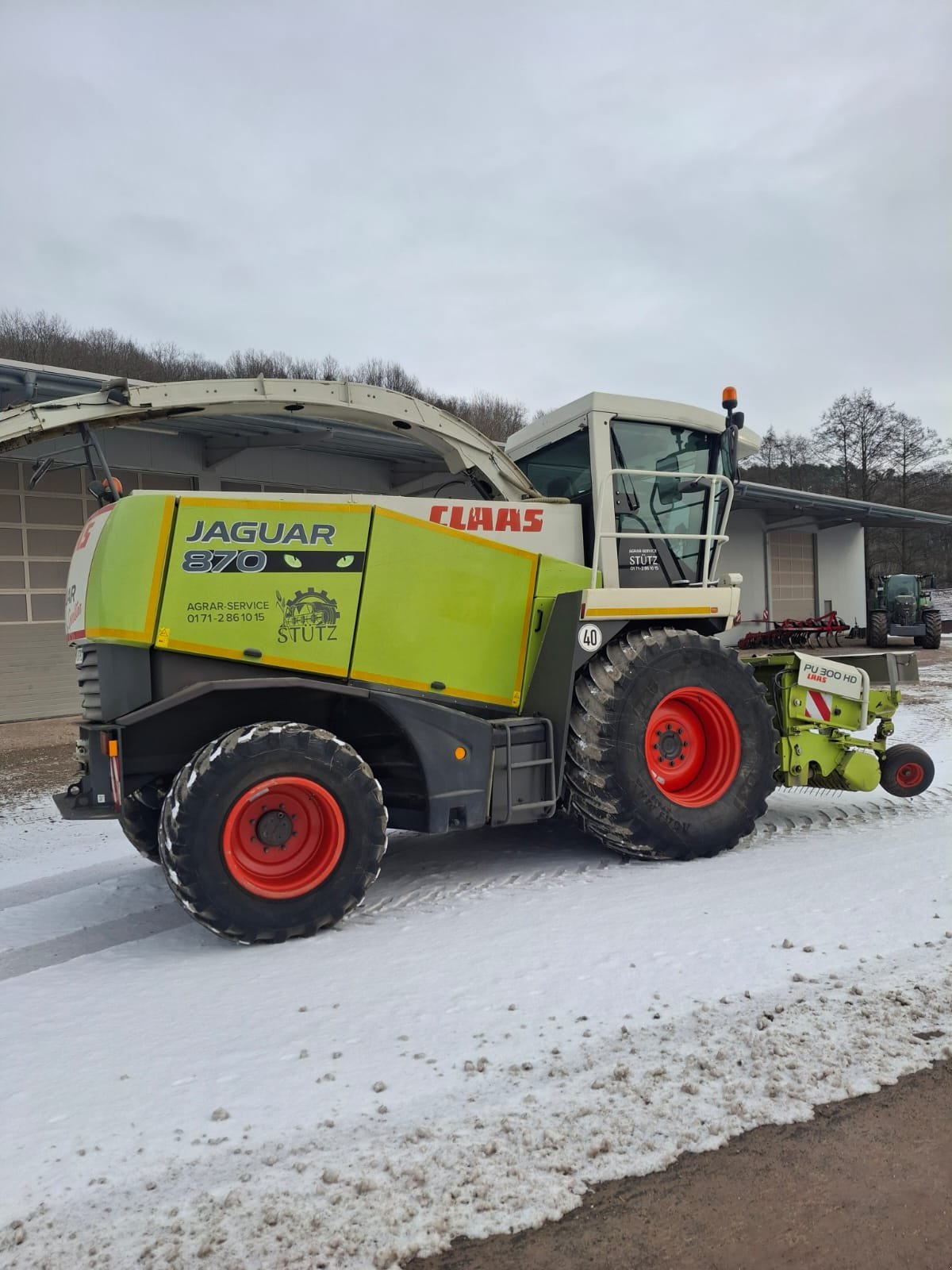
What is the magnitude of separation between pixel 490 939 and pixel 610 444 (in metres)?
2.85

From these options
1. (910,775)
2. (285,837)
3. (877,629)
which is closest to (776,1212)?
(285,837)

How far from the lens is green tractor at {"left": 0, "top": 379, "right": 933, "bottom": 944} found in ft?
13.1

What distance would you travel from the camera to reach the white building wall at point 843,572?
29.8 m

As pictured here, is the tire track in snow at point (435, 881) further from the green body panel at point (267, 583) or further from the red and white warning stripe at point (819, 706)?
the green body panel at point (267, 583)

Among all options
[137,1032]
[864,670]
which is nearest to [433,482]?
[864,670]

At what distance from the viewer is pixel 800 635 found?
25.1 metres

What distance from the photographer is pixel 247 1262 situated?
200cm

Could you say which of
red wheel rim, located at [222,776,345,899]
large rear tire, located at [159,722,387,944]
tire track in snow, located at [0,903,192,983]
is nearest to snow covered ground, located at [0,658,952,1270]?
tire track in snow, located at [0,903,192,983]

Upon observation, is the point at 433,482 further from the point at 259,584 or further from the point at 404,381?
the point at 404,381

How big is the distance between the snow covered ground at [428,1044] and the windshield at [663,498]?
1.75 m

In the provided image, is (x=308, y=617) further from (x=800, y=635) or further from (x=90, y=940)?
(x=800, y=635)

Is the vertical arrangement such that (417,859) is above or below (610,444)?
below

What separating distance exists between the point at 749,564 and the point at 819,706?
75.9ft

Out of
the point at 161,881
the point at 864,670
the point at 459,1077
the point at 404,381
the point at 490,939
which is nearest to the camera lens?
the point at 459,1077
